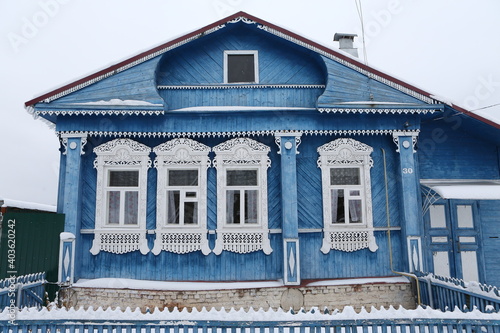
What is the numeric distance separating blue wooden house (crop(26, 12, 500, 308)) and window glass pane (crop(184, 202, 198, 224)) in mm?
50

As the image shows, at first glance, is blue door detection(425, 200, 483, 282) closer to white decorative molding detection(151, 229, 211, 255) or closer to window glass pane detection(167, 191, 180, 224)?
white decorative molding detection(151, 229, 211, 255)

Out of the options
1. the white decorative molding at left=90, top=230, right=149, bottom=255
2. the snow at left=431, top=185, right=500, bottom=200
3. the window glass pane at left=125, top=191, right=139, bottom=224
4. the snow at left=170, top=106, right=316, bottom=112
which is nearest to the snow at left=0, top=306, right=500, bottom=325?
the white decorative molding at left=90, top=230, right=149, bottom=255

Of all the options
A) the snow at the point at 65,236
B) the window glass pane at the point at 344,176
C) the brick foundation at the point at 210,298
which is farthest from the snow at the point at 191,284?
the window glass pane at the point at 344,176

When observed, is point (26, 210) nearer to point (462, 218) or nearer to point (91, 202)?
point (91, 202)

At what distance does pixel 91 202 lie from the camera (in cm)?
873

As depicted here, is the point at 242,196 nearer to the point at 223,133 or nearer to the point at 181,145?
the point at 223,133

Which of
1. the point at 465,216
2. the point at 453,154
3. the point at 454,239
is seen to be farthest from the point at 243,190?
the point at 465,216

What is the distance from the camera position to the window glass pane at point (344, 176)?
8.92 m

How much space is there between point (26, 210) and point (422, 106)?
379 inches

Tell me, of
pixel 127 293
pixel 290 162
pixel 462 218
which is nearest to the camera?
pixel 127 293

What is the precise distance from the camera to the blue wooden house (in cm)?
844

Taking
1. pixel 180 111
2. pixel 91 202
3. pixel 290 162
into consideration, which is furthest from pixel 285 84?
pixel 91 202

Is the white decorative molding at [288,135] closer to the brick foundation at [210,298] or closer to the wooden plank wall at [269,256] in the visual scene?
the wooden plank wall at [269,256]

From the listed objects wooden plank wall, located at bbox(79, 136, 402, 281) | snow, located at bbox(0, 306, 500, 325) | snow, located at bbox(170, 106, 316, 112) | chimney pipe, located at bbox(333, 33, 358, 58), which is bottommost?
snow, located at bbox(0, 306, 500, 325)
